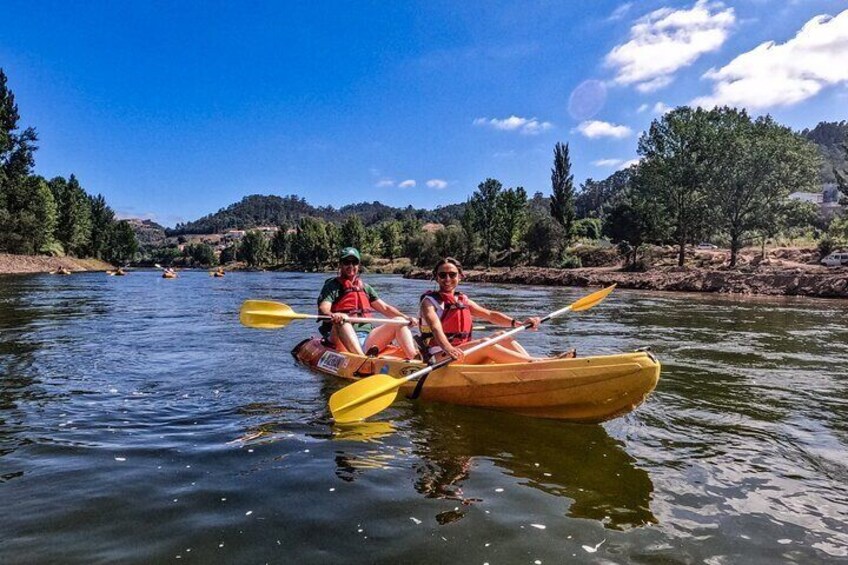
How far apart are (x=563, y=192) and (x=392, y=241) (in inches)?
1341

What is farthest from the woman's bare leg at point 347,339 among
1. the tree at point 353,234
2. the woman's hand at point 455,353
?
the tree at point 353,234

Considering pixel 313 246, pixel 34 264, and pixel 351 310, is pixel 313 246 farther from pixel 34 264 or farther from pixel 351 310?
pixel 351 310

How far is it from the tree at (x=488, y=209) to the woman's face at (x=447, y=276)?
56.5 meters

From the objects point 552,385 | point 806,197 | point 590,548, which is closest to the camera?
point 590,548

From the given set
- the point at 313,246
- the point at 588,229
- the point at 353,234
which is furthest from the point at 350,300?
the point at 313,246

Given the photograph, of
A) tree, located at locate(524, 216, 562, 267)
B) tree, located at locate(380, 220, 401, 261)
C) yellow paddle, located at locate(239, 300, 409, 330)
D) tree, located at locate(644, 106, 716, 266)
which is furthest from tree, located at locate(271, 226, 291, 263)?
yellow paddle, located at locate(239, 300, 409, 330)

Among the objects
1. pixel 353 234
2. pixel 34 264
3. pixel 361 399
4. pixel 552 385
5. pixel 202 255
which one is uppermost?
pixel 353 234

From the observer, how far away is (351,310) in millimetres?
8680

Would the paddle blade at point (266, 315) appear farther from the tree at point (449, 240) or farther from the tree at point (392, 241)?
the tree at point (392, 241)

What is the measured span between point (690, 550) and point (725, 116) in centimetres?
4565

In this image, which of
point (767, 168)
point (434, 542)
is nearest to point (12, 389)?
point (434, 542)

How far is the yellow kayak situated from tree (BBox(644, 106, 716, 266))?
40.5 m

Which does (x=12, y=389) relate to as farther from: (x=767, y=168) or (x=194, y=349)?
(x=767, y=168)

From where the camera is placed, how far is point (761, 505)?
3.94m
